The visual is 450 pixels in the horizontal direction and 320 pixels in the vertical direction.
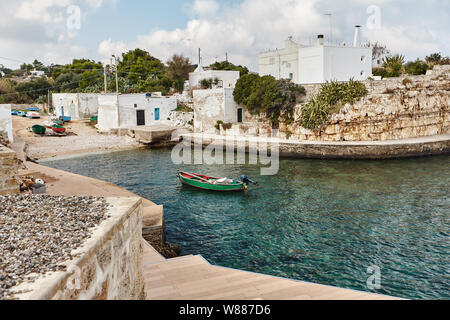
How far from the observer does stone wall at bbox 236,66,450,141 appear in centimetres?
2842

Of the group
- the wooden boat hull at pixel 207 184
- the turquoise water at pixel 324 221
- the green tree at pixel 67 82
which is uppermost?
the green tree at pixel 67 82

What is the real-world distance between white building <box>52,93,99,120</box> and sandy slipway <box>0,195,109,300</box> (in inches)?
1601

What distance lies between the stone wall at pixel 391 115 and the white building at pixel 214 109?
557 centimetres

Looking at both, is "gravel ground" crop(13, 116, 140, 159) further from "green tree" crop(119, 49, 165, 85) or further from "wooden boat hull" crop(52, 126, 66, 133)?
"green tree" crop(119, 49, 165, 85)

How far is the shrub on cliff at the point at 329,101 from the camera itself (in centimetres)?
2881

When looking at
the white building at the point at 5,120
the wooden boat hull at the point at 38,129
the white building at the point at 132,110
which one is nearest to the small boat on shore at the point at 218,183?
the white building at the point at 5,120

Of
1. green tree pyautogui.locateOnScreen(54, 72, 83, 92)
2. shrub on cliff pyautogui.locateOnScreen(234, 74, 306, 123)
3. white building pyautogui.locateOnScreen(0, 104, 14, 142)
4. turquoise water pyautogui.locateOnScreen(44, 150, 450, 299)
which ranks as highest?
green tree pyautogui.locateOnScreen(54, 72, 83, 92)

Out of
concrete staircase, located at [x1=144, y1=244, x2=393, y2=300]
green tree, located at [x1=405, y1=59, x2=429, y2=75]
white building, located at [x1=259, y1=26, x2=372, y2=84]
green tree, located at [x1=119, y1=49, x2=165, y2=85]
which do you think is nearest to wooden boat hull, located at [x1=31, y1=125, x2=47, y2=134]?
green tree, located at [x1=119, y1=49, x2=165, y2=85]

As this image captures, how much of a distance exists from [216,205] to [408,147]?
1667 cm

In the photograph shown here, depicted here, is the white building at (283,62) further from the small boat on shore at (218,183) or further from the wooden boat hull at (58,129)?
the small boat on shore at (218,183)

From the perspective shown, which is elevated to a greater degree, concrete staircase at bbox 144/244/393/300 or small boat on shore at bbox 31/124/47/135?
small boat on shore at bbox 31/124/47/135

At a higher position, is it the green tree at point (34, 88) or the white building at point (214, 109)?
the green tree at point (34, 88)
